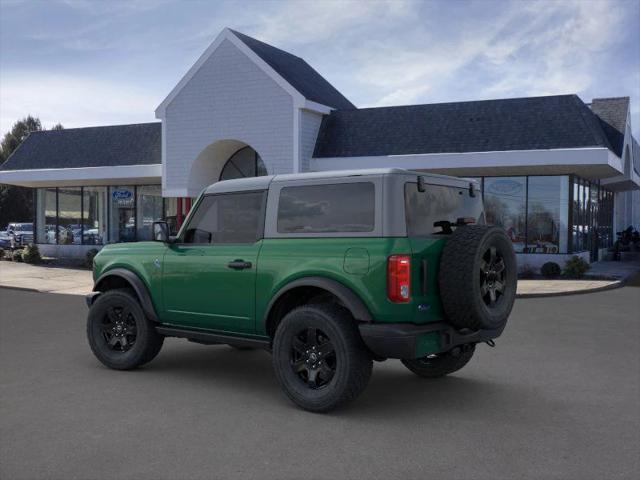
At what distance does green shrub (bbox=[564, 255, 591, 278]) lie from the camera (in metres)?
20.1

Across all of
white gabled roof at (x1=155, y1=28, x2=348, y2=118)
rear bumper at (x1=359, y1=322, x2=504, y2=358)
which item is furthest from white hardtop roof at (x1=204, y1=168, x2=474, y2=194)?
white gabled roof at (x1=155, y1=28, x2=348, y2=118)

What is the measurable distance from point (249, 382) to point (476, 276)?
9.13 ft

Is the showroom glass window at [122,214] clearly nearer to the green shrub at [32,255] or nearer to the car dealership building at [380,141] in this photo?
the car dealership building at [380,141]

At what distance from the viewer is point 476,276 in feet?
18.9

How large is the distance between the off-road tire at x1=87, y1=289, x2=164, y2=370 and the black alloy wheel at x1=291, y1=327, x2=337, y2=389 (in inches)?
84.0

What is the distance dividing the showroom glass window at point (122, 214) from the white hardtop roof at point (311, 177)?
74.5ft

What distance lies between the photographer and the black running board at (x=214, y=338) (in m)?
6.66

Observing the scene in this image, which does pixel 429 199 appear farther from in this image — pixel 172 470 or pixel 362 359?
pixel 172 470

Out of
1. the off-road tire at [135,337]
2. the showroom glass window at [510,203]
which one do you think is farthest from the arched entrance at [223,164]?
the off-road tire at [135,337]

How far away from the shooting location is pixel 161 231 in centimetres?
734

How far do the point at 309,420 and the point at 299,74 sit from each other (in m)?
20.6

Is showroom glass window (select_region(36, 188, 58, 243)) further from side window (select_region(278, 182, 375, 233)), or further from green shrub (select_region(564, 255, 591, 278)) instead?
side window (select_region(278, 182, 375, 233))

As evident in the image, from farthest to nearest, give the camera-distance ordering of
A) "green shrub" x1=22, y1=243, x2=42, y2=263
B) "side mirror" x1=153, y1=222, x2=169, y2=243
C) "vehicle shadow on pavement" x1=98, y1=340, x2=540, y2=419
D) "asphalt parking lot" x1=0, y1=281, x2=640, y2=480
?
"green shrub" x1=22, y1=243, x2=42, y2=263 < "side mirror" x1=153, y1=222, x2=169, y2=243 < "vehicle shadow on pavement" x1=98, y1=340, x2=540, y2=419 < "asphalt parking lot" x1=0, y1=281, x2=640, y2=480

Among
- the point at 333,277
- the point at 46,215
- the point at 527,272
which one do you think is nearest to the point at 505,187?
the point at 527,272
